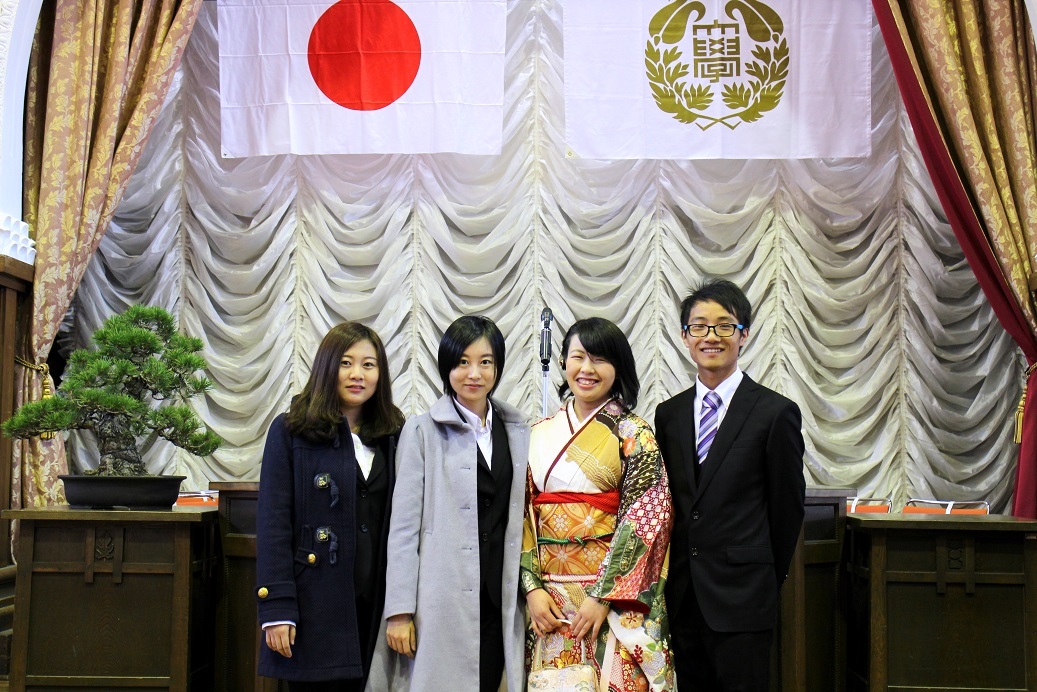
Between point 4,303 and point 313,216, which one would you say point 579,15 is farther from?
point 4,303

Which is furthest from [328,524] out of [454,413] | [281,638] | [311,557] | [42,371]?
[42,371]

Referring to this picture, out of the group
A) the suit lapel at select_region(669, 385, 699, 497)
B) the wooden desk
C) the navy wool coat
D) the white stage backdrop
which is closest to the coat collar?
the navy wool coat

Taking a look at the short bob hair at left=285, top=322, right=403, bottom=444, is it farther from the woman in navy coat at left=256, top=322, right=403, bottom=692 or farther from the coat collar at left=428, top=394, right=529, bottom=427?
the coat collar at left=428, top=394, right=529, bottom=427

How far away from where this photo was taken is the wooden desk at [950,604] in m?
2.79

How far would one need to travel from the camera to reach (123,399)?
2.79 m

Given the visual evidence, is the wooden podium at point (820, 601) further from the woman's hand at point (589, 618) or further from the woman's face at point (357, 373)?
the woman's face at point (357, 373)

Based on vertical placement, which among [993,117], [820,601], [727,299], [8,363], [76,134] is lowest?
[820,601]

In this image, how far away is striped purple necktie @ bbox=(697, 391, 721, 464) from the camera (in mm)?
2311

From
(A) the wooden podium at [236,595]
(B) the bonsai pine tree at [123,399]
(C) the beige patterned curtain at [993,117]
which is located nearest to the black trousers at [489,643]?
(A) the wooden podium at [236,595]

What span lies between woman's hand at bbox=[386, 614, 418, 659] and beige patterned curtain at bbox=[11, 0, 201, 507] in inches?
82.2

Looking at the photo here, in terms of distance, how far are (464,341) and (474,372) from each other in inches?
3.2

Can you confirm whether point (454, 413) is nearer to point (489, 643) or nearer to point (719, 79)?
point (489, 643)

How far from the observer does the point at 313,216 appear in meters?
4.57

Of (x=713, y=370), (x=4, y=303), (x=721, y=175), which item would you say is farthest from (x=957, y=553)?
(x=4, y=303)
